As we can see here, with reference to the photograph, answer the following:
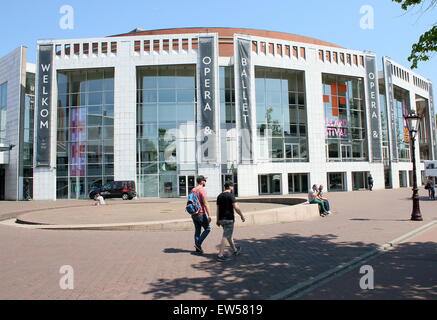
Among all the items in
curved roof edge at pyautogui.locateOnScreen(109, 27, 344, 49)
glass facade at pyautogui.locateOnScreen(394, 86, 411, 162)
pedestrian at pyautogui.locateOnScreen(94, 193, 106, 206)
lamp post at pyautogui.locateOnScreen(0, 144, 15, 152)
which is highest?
curved roof edge at pyautogui.locateOnScreen(109, 27, 344, 49)

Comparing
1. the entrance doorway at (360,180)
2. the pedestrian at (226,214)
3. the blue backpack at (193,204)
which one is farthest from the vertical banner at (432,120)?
the blue backpack at (193,204)

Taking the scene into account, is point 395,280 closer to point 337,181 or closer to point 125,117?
point 125,117

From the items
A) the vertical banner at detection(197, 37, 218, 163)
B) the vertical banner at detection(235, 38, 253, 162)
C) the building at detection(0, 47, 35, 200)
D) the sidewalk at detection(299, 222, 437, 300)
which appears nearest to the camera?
the sidewalk at detection(299, 222, 437, 300)

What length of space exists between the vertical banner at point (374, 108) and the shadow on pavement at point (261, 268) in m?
33.8

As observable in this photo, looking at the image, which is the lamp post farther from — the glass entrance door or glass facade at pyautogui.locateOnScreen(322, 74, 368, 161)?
glass facade at pyautogui.locateOnScreen(322, 74, 368, 161)

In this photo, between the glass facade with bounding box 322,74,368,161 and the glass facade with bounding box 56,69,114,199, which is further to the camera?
the glass facade with bounding box 322,74,368,161

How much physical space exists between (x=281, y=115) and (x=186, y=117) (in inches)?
420

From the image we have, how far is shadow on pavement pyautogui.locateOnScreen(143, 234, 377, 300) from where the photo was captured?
4.84 meters

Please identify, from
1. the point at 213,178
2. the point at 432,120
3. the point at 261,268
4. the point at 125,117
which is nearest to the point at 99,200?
the point at 213,178

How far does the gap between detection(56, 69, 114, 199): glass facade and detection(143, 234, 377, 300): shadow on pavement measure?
90.6 feet

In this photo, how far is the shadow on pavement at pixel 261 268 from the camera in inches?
190

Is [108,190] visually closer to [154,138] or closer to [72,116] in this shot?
[154,138]

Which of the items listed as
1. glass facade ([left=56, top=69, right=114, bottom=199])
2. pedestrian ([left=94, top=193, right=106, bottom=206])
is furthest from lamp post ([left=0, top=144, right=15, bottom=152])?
pedestrian ([left=94, top=193, right=106, bottom=206])

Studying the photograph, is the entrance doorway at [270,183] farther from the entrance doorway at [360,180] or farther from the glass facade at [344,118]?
the entrance doorway at [360,180]
